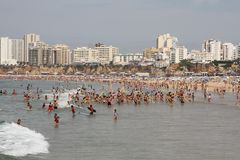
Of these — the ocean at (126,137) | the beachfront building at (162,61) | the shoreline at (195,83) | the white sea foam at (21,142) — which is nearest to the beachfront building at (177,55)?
the beachfront building at (162,61)

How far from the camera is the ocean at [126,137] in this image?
19.1 meters

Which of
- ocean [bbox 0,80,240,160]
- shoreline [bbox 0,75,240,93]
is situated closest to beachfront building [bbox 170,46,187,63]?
shoreline [bbox 0,75,240,93]

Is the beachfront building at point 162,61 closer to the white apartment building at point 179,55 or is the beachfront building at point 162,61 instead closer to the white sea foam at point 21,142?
the white apartment building at point 179,55

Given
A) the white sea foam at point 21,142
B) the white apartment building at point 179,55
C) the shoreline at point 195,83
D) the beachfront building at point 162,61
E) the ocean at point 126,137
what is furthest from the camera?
the white apartment building at point 179,55

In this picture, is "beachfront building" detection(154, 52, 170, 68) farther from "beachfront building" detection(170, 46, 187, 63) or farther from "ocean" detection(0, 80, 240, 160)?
"ocean" detection(0, 80, 240, 160)

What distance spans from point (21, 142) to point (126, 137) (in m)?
5.06

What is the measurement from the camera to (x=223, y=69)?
12588cm

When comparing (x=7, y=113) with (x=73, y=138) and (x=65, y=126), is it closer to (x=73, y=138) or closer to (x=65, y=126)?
(x=65, y=126)

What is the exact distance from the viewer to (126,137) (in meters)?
23.5

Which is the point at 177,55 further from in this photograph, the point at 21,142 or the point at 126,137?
the point at 21,142

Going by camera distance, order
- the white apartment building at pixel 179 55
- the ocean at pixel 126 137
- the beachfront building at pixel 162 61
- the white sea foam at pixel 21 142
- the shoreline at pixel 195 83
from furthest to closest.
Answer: the white apartment building at pixel 179 55 → the beachfront building at pixel 162 61 → the shoreline at pixel 195 83 → the white sea foam at pixel 21 142 → the ocean at pixel 126 137

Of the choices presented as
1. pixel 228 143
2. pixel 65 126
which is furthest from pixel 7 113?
pixel 228 143

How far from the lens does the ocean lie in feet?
62.6

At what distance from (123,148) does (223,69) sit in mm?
108991
